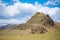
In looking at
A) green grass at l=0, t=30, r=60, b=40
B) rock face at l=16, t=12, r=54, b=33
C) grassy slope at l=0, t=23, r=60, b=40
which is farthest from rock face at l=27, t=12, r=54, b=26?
green grass at l=0, t=30, r=60, b=40

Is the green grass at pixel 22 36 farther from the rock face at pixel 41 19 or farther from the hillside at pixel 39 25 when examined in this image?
the rock face at pixel 41 19

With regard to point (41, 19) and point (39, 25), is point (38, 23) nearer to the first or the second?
point (39, 25)

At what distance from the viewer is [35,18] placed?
6.89 metres

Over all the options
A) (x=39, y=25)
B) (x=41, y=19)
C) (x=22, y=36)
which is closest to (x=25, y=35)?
(x=22, y=36)

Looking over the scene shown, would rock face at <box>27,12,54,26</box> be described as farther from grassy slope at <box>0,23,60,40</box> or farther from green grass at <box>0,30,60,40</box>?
green grass at <box>0,30,60,40</box>

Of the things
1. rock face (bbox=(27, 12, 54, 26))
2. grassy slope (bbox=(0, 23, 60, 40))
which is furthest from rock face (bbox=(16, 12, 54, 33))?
grassy slope (bbox=(0, 23, 60, 40))

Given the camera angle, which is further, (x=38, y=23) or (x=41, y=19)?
(x=41, y=19)

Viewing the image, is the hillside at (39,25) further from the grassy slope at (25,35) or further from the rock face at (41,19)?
the grassy slope at (25,35)

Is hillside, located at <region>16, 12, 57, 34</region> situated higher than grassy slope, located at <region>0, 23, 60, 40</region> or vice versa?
hillside, located at <region>16, 12, 57, 34</region>

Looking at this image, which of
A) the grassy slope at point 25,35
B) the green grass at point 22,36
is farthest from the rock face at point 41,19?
the green grass at point 22,36

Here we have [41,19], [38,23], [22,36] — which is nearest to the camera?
[22,36]

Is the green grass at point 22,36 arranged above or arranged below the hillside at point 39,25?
below

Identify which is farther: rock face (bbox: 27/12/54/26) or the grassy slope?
rock face (bbox: 27/12/54/26)

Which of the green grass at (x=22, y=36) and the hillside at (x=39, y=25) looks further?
the hillside at (x=39, y=25)
